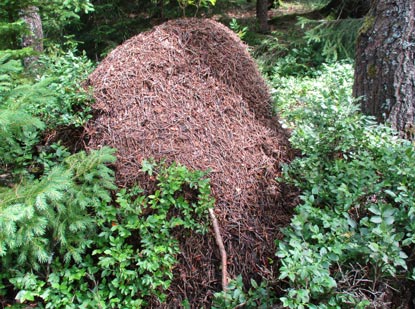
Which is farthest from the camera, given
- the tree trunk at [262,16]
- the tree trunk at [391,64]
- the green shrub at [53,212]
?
the tree trunk at [262,16]

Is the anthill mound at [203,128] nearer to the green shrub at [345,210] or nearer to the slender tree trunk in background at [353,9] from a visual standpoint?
the green shrub at [345,210]

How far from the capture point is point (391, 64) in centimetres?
310

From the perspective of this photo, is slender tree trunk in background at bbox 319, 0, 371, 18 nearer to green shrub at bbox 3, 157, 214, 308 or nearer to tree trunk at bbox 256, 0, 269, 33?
tree trunk at bbox 256, 0, 269, 33

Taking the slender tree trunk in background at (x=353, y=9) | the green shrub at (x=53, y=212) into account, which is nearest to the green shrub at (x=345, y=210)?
the green shrub at (x=53, y=212)

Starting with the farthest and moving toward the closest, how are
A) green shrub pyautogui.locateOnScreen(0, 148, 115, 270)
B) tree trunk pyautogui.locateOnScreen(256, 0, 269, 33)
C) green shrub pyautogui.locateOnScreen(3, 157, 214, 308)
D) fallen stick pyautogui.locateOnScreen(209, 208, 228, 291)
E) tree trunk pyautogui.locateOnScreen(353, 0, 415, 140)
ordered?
1. tree trunk pyautogui.locateOnScreen(256, 0, 269, 33)
2. tree trunk pyautogui.locateOnScreen(353, 0, 415, 140)
3. fallen stick pyautogui.locateOnScreen(209, 208, 228, 291)
4. green shrub pyautogui.locateOnScreen(3, 157, 214, 308)
5. green shrub pyautogui.locateOnScreen(0, 148, 115, 270)

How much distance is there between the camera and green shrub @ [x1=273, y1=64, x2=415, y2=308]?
2172 mm

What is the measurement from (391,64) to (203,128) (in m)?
1.77

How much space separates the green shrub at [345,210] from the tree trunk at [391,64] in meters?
0.22

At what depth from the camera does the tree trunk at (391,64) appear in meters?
3.04

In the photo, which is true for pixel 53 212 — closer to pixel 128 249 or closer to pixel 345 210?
pixel 128 249

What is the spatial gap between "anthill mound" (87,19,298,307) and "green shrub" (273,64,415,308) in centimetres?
28

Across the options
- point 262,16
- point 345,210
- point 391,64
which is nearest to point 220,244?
point 345,210

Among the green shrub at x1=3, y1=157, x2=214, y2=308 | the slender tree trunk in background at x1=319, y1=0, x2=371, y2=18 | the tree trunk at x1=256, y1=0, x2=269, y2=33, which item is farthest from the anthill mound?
the tree trunk at x1=256, y1=0, x2=269, y2=33

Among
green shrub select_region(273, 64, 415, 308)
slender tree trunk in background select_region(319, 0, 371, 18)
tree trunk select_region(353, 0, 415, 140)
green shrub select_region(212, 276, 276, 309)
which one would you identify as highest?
slender tree trunk in background select_region(319, 0, 371, 18)
